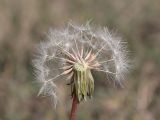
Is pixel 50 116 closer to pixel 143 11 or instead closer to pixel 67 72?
pixel 67 72

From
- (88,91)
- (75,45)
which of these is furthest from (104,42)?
(88,91)

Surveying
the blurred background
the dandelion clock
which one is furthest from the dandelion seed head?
the blurred background

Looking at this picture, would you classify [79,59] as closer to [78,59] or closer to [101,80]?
[78,59]

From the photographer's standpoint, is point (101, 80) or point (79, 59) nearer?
point (79, 59)

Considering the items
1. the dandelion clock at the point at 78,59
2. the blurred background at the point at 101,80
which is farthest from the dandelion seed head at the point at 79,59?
the blurred background at the point at 101,80

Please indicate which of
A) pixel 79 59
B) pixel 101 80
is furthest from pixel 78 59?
pixel 101 80

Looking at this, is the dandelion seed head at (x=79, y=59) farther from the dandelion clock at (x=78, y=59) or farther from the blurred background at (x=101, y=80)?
the blurred background at (x=101, y=80)
